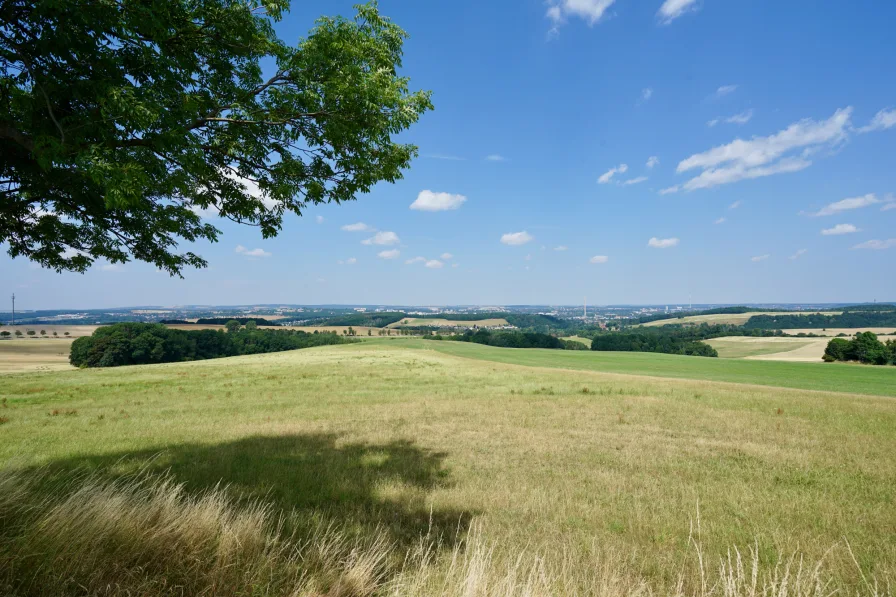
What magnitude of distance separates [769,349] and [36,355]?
124 metres

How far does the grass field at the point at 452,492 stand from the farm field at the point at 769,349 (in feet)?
219

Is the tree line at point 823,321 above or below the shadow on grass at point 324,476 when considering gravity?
below

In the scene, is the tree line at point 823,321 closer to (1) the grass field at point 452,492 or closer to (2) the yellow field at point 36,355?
(1) the grass field at point 452,492

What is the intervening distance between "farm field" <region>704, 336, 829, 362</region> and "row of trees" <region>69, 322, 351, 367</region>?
89258mm

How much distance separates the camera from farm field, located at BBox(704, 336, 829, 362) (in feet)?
238

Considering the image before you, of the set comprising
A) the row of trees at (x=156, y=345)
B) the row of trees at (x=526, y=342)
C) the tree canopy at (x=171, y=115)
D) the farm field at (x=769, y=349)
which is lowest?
the farm field at (x=769, y=349)

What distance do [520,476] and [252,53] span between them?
30.8 feet

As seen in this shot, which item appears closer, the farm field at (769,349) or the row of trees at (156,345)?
the row of trees at (156,345)

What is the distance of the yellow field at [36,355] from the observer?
4344 centimetres

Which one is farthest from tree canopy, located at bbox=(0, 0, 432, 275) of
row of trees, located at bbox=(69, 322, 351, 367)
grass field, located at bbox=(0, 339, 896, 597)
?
row of trees, located at bbox=(69, 322, 351, 367)

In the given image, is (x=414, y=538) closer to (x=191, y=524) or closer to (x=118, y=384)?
(x=191, y=524)

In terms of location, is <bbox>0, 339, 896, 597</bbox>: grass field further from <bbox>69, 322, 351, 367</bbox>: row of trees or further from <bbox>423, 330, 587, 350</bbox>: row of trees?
<bbox>423, 330, 587, 350</bbox>: row of trees

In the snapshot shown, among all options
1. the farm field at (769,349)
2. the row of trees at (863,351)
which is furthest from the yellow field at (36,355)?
the row of trees at (863,351)

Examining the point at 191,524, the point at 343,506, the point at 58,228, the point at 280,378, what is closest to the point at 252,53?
the point at 58,228
